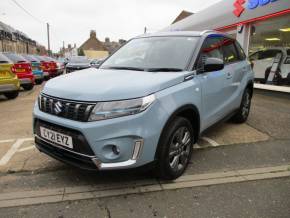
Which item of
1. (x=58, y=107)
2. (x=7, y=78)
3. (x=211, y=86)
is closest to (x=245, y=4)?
(x=211, y=86)

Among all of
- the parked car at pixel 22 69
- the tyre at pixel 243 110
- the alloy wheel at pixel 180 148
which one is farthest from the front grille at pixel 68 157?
the parked car at pixel 22 69

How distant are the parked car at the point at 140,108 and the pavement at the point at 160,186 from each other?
0.29 m

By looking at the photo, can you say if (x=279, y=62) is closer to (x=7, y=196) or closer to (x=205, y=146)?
(x=205, y=146)

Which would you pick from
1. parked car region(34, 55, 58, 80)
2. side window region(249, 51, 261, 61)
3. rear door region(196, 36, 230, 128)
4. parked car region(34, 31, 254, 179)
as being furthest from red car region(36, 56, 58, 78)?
rear door region(196, 36, 230, 128)

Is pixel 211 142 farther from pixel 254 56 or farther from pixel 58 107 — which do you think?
pixel 254 56

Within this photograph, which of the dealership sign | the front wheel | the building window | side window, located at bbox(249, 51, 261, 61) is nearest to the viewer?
the dealership sign

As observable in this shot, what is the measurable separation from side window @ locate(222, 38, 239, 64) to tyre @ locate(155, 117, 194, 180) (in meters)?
1.86

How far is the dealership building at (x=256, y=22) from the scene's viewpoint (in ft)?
32.7

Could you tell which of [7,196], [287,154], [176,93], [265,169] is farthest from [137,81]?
[287,154]

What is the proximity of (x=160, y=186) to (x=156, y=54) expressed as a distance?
71.1 inches

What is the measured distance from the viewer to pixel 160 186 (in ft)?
10.9

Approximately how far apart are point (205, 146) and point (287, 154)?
3.95 ft

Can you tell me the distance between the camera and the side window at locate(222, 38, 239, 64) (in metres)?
4.88

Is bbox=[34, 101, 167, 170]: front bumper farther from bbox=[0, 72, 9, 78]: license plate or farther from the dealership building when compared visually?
the dealership building
